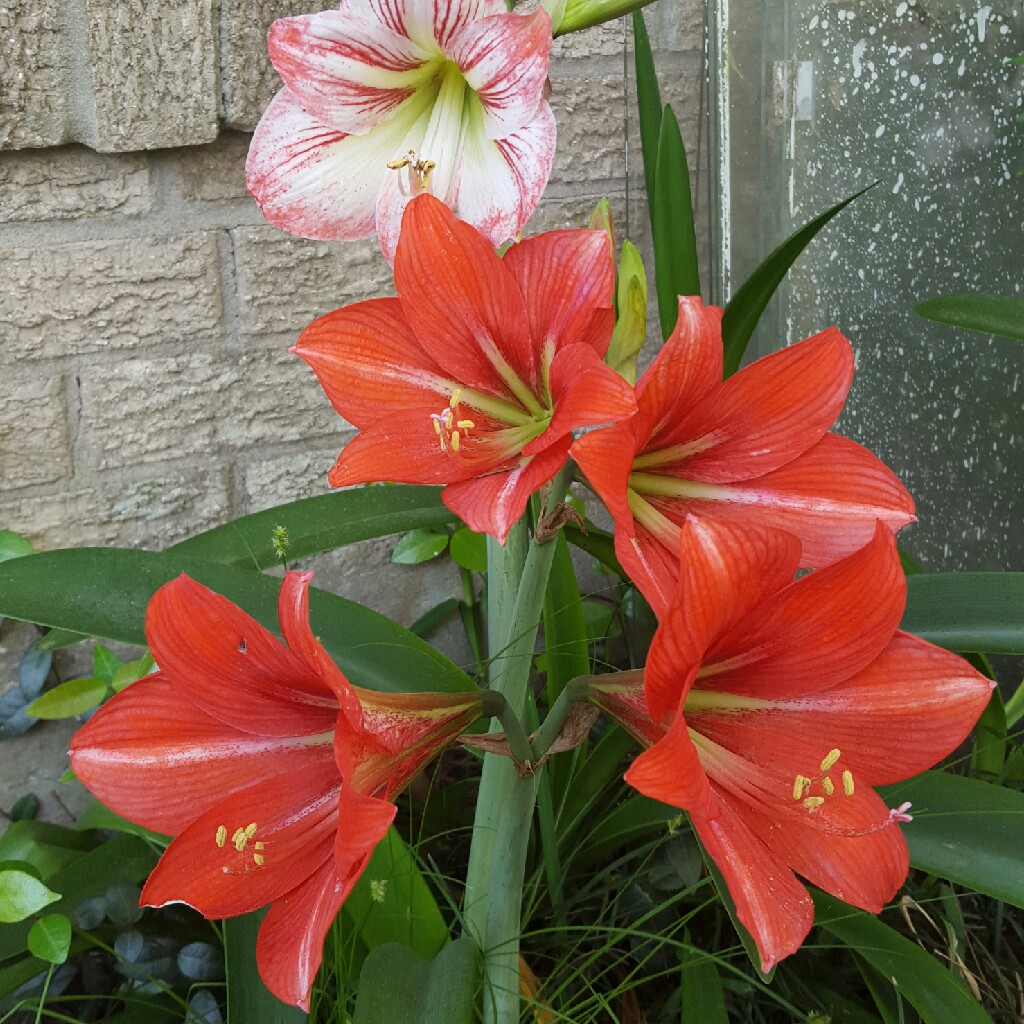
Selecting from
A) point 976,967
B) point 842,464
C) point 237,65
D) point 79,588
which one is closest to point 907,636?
point 842,464

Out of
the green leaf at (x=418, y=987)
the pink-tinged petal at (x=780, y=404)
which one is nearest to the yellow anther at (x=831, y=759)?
the pink-tinged petal at (x=780, y=404)

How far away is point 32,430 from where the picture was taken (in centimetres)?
108

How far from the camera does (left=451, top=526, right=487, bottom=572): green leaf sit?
1.14 m

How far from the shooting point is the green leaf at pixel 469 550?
114 centimetres

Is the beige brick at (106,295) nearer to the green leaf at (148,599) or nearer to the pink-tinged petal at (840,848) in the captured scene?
the green leaf at (148,599)

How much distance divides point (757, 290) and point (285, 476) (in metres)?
0.60

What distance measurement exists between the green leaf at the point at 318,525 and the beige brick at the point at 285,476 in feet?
1.07

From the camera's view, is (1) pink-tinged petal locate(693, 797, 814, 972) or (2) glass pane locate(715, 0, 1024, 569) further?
(2) glass pane locate(715, 0, 1024, 569)

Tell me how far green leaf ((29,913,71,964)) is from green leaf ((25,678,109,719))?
1.07 ft

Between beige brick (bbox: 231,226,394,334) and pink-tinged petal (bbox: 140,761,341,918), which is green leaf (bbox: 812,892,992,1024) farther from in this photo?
beige brick (bbox: 231,226,394,334)

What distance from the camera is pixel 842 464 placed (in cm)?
45

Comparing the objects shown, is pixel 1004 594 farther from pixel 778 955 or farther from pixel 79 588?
pixel 79 588

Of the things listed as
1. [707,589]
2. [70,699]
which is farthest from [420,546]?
[707,589]

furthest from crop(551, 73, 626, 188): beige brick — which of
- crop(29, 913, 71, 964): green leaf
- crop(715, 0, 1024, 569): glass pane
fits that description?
crop(29, 913, 71, 964): green leaf
